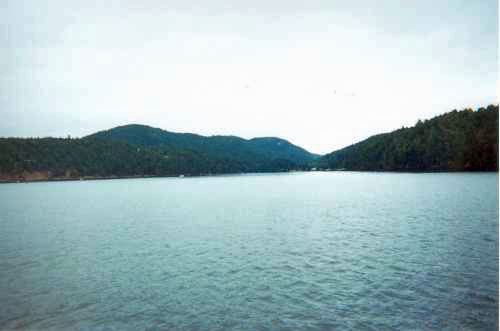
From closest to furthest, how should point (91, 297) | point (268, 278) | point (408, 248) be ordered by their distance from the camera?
1. point (91, 297)
2. point (268, 278)
3. point (408, 248)

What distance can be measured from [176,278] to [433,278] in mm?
20213

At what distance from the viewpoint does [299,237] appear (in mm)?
44062

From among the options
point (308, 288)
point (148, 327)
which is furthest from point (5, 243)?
point (308, 288)

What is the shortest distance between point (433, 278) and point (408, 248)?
32.2 feet

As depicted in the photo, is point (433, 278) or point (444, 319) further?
point (433, 278)

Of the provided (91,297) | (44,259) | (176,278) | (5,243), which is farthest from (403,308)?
(5,243)

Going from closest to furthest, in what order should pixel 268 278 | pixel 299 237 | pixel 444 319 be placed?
pixel 444 319
pixel 268 278
pixel 299 237

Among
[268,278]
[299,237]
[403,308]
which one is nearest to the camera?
[403,308]

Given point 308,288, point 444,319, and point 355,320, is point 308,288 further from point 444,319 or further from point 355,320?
point 444,319

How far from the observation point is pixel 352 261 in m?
31.5

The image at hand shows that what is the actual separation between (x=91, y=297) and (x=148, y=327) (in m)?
7.41

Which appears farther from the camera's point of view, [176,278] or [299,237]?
[299,237]

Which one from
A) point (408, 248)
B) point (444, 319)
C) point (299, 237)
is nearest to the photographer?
point (444, 319)

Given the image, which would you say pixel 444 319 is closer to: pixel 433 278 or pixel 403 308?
pixel 403 308
